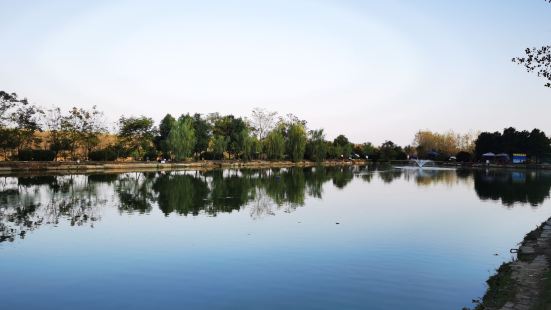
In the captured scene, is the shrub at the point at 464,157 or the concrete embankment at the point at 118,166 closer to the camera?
the concrete embankment at the point at 118,166

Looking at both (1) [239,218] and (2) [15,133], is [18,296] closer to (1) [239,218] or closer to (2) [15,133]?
(1) [239,218]

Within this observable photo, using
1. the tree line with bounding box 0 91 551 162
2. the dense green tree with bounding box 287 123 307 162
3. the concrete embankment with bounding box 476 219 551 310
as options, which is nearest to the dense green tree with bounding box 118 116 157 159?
the tree line with bounding box 0 91 551 162

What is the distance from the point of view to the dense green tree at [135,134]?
63.4 metres

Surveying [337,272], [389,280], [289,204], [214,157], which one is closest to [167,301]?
[337,272]

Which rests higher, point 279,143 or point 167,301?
point 279,143

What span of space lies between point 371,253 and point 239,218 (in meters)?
6.97

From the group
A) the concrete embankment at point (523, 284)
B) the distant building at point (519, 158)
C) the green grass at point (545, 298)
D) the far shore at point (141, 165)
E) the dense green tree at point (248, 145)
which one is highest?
the dense green tree at point (248, 145)

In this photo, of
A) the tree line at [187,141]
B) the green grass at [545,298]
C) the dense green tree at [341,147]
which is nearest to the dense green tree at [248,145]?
the tree line at [187,141]

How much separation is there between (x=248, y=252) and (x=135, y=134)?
56.3 meters

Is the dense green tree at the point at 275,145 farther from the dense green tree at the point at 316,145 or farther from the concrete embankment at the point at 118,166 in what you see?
the dense green tree at the point at 316,145

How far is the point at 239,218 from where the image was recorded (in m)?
17.4

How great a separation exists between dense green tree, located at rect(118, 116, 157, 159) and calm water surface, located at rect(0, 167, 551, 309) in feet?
137

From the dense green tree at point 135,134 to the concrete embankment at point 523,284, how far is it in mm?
58740

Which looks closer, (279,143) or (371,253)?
(371,253)
